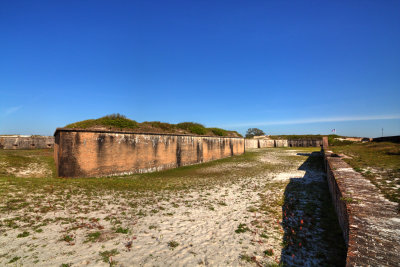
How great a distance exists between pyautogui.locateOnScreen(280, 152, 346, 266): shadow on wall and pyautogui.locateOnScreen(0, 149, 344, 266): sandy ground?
0.05 m

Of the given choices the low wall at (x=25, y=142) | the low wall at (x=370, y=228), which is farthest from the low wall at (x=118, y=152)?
the low wall at (x=25, y=142)

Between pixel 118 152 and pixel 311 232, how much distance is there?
495 inches

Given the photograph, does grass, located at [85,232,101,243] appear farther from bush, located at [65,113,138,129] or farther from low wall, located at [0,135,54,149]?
low wall, located at [0,135,54,149]

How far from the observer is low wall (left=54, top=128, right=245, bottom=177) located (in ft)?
37.0

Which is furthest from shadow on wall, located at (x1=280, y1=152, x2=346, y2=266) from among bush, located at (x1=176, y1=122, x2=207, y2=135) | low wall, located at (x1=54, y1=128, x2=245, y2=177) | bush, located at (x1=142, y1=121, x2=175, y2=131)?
bush, located at (x1=176, y1=122, x2=207, y2=135)

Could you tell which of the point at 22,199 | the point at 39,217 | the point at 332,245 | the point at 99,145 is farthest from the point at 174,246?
the point at 99,145

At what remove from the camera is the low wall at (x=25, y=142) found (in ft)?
81.6

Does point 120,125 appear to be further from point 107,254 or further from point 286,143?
point 286,143

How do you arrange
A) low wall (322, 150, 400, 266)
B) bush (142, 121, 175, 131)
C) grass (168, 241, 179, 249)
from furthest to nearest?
bush (142, 121, 175, 131) → grass (168, 241, 179, 249) → low wall (322, 150, 400, 266)

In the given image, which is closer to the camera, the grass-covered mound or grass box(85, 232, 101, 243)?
grass box(85, 232, 101, 243)

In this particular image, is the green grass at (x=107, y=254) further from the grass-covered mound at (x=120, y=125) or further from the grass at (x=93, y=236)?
the grass-covered mound at (x=120, y=125)

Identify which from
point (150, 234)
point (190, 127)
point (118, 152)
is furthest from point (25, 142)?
point (150, 234)

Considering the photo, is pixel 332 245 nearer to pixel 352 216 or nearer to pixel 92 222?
pixel 352 216

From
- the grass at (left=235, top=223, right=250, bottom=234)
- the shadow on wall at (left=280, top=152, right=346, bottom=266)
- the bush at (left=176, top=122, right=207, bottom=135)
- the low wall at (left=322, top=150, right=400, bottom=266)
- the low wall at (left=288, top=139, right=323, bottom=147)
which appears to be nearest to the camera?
the low wall at (left=322, top=150, right=400, bottom=266)
